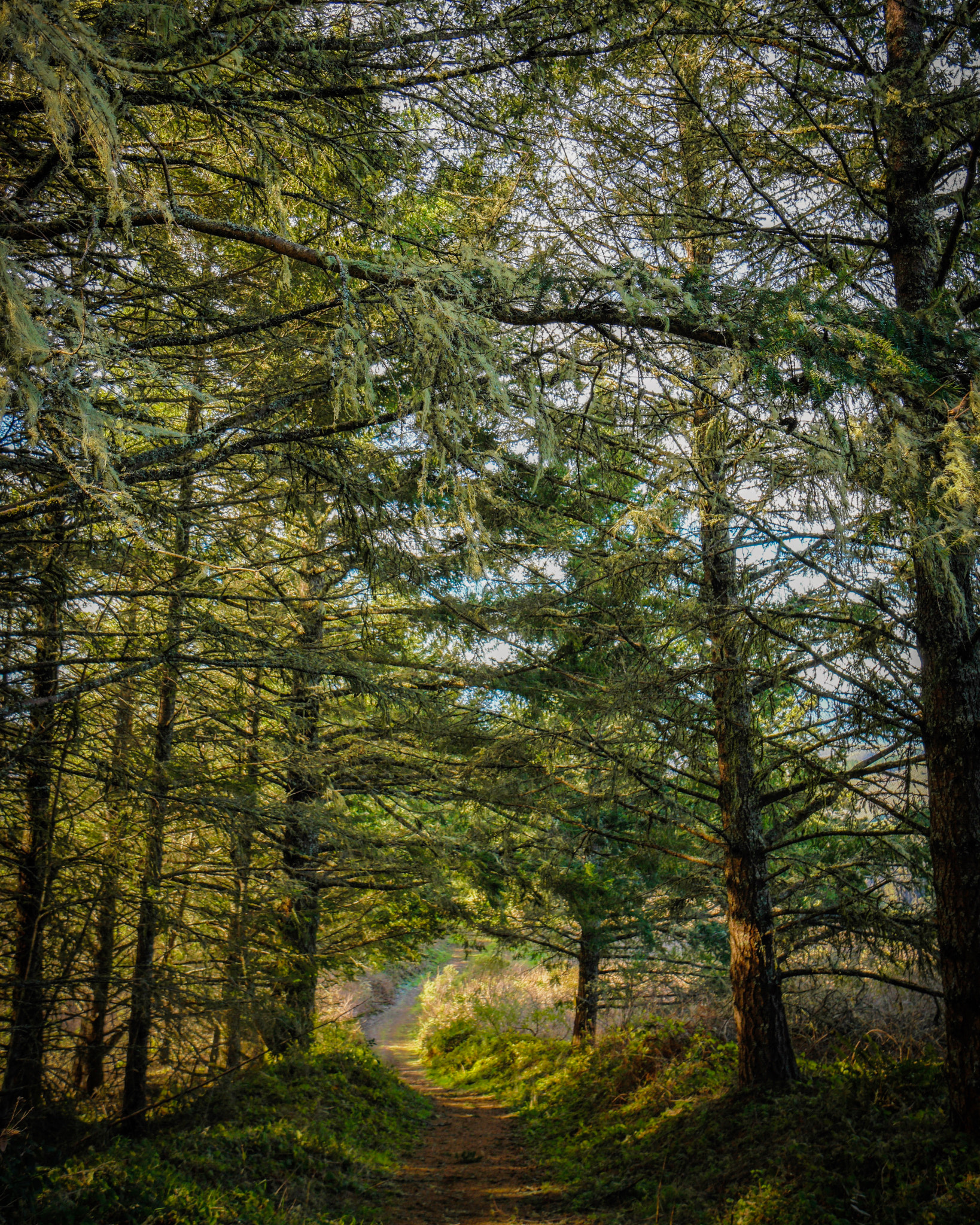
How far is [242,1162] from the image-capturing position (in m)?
6.92

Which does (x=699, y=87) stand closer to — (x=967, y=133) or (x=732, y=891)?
(x=967, y=133)

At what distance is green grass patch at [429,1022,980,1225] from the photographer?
461 cm

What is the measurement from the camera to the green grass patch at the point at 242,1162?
4.77 m

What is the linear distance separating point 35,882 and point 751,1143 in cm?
668

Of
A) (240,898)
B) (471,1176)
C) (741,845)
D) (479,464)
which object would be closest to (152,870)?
(240,898)

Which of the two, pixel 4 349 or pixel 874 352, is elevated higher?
pixel 874 352

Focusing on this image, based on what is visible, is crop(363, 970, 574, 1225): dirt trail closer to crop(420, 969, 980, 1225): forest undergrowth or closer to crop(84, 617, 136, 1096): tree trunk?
crop(420, 969, 980, 1225): forest undergrowth

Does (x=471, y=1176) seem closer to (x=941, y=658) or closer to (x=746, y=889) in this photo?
(x=746, y=889)

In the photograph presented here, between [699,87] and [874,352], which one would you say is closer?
[874,352]

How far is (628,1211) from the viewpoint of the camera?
6.49 metres

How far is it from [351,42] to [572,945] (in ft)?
42.1

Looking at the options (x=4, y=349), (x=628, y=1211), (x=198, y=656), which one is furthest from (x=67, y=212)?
(x=628, y=1211)

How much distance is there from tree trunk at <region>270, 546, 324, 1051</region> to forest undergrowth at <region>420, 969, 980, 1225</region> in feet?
11.5

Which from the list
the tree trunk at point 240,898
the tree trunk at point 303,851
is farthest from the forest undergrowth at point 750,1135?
the tree trunk at point 240,898
